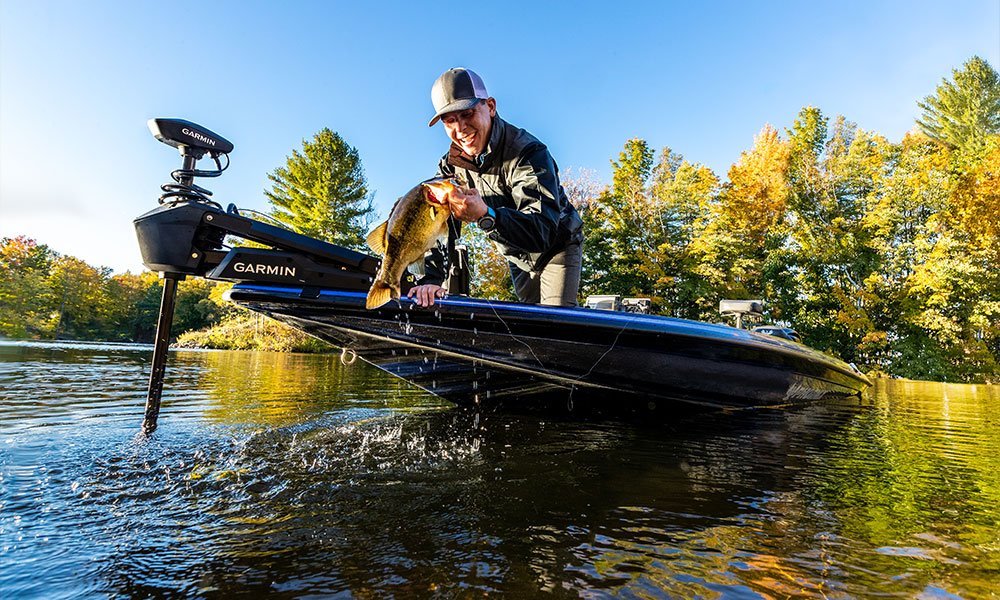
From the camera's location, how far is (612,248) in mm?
26969

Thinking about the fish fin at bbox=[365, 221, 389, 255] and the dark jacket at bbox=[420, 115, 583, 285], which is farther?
the dark jacket at bbox=[420, 115, 583, 285]

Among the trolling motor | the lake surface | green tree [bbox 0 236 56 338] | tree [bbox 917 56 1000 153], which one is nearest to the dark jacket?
the trolling motor

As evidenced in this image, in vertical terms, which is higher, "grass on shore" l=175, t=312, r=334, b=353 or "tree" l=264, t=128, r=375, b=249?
"tree" l=264, t=128, r=375, b=249

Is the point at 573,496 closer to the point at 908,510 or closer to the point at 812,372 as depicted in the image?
the point at 908,510

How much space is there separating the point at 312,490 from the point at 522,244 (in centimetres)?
171

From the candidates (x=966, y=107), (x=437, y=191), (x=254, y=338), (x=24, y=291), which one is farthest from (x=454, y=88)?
(x=24, y=291)

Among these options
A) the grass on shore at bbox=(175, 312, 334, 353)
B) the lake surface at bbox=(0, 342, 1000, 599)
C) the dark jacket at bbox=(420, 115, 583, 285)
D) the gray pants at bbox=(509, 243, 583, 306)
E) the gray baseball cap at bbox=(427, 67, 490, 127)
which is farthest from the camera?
the grass on shore at bbox=(175, 312, 334, 353)

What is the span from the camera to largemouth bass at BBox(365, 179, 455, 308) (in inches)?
93.1

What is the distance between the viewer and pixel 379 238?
251 centimetres

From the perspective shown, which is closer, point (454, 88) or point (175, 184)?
point (175, 184)

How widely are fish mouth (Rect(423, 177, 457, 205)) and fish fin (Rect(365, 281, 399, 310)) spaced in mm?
485

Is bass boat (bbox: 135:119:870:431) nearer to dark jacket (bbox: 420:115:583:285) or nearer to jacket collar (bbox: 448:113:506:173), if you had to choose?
dark jacket (bbox: 420:115:583:285)

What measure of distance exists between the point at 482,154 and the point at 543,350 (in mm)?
1443

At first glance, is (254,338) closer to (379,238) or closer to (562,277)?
(562,277)
